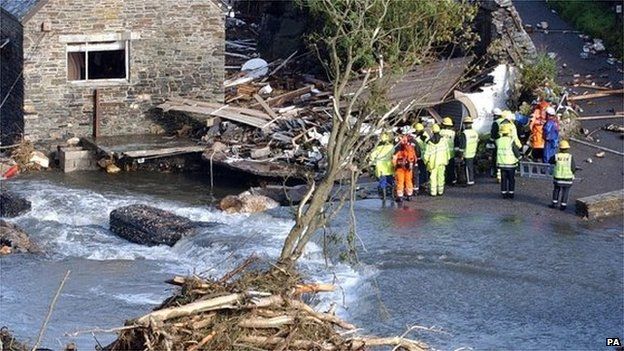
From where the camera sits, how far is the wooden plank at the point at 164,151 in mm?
27438

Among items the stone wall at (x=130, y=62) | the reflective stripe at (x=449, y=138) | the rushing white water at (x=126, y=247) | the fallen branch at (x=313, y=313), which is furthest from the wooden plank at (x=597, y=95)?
the fallen branch at (x=313, y=313)

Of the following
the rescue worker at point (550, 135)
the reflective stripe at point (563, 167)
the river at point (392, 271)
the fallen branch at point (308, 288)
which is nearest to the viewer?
the fallen branch at point (308, 288)

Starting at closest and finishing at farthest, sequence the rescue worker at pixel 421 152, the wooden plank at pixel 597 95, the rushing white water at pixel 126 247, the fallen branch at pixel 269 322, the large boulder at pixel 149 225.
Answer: the fallen branch at pixel 269 322 < the rushing white water at pixel 126 247 < the large boulder at pixel 149 225 < the rescue worker at pixel 421 152 < the wooden plank at pixel 597 95

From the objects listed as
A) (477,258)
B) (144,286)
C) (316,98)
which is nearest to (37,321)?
(144,286)

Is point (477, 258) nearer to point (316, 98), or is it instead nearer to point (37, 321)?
point (37, 321)

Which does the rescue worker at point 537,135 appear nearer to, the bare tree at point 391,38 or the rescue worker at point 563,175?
the rescue worker at point 563,175

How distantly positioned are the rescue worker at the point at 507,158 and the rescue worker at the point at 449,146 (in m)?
0.93

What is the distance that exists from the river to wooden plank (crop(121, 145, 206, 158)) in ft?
6.72

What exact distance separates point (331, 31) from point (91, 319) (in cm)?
1341

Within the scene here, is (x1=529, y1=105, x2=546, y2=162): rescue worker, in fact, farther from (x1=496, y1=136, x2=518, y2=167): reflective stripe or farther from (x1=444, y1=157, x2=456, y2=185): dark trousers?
(x1=444, y1=157, x2=456, y2=185): dark trousers

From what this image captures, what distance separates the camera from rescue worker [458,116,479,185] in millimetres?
24453

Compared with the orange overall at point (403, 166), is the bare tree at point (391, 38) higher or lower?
higher

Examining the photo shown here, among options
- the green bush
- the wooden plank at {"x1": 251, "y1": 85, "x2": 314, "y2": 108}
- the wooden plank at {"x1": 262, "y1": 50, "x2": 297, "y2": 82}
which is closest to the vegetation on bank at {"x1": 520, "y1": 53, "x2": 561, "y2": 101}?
the green bush

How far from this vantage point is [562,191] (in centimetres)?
2306
